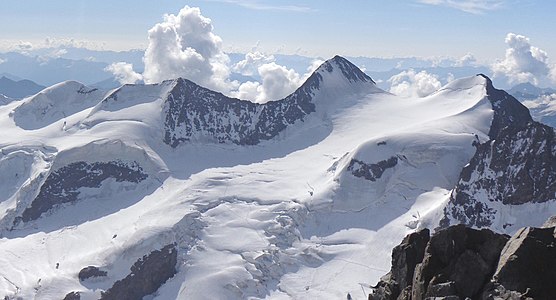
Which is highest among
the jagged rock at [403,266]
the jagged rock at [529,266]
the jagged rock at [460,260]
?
the jagged rock at [529,266]

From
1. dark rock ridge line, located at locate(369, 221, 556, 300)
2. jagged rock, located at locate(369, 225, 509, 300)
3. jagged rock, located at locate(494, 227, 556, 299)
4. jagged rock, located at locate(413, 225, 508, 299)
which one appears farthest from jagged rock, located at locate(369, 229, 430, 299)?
jagged rock, located at locate(494, 227, 556, 299)

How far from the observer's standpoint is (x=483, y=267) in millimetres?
44375

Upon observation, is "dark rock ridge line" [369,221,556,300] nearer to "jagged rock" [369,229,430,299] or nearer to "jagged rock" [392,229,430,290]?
"jagged rock" [369,229,430,299]

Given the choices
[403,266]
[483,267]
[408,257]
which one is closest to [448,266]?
[483,267]

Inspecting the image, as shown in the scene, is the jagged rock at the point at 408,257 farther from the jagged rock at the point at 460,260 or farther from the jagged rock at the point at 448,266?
the jagged rock at the point at 460,260

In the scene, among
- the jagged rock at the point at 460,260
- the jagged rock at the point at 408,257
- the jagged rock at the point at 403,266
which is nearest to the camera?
the jagged rock at the point at 460,260

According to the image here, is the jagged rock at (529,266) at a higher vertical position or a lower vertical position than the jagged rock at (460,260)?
higher

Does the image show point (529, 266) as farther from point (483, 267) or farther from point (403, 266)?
point (403, 266)

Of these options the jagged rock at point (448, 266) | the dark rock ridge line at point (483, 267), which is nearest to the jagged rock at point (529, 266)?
the dark rock ridge line at point (483, 267)

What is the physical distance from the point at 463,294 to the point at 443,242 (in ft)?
17.9

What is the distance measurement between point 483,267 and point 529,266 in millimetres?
3456

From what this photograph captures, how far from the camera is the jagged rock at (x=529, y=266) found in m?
41.2

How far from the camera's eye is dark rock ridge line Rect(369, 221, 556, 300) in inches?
1640

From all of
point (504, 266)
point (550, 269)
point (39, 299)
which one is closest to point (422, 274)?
point (504, 266)
